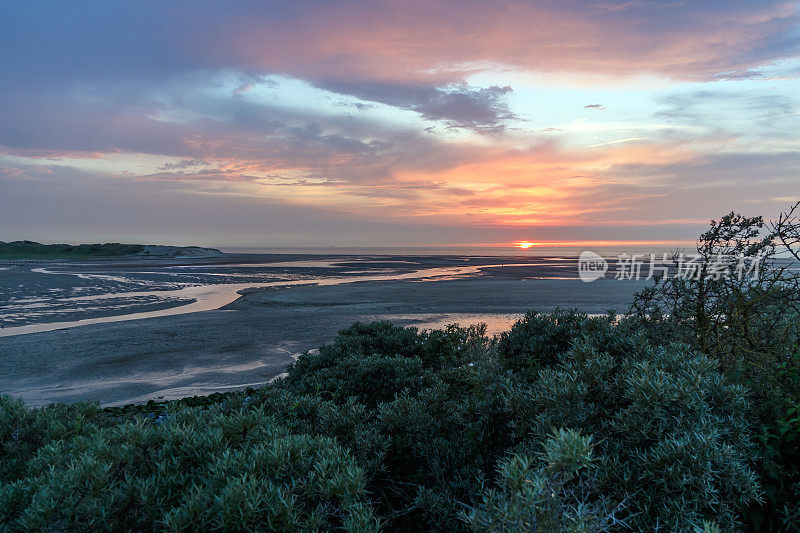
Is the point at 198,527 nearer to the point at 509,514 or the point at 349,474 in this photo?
the point at 349,474

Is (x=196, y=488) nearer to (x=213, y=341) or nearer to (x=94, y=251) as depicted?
(x=213, y=341)

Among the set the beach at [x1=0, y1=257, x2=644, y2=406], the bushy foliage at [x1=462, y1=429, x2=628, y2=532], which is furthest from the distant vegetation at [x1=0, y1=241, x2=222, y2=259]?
the bushy foliage at [x1=462, y1=429, x2=628, y2=532]

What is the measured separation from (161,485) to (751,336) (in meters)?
6.20

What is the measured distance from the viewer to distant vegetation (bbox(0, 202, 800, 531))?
2.48m

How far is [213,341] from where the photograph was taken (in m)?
16.3

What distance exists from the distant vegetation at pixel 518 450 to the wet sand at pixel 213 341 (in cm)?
663

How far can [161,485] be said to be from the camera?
3.08m

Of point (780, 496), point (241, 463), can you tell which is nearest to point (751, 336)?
point (780, 496)

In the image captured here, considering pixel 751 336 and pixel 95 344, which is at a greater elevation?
pixel 751 336

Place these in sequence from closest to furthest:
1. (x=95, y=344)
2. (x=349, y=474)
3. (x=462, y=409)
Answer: (x=349, y=474), (x=462, y=409), (x=95, y=344)

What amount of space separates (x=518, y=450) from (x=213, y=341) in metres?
15.5

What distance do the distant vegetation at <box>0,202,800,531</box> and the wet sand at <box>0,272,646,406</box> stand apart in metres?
6.63

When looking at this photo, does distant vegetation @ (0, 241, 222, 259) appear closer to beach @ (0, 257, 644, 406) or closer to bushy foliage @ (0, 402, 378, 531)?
beach @ (0, 257, 644, 406)

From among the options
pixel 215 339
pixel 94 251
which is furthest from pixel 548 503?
pixel 94 251
